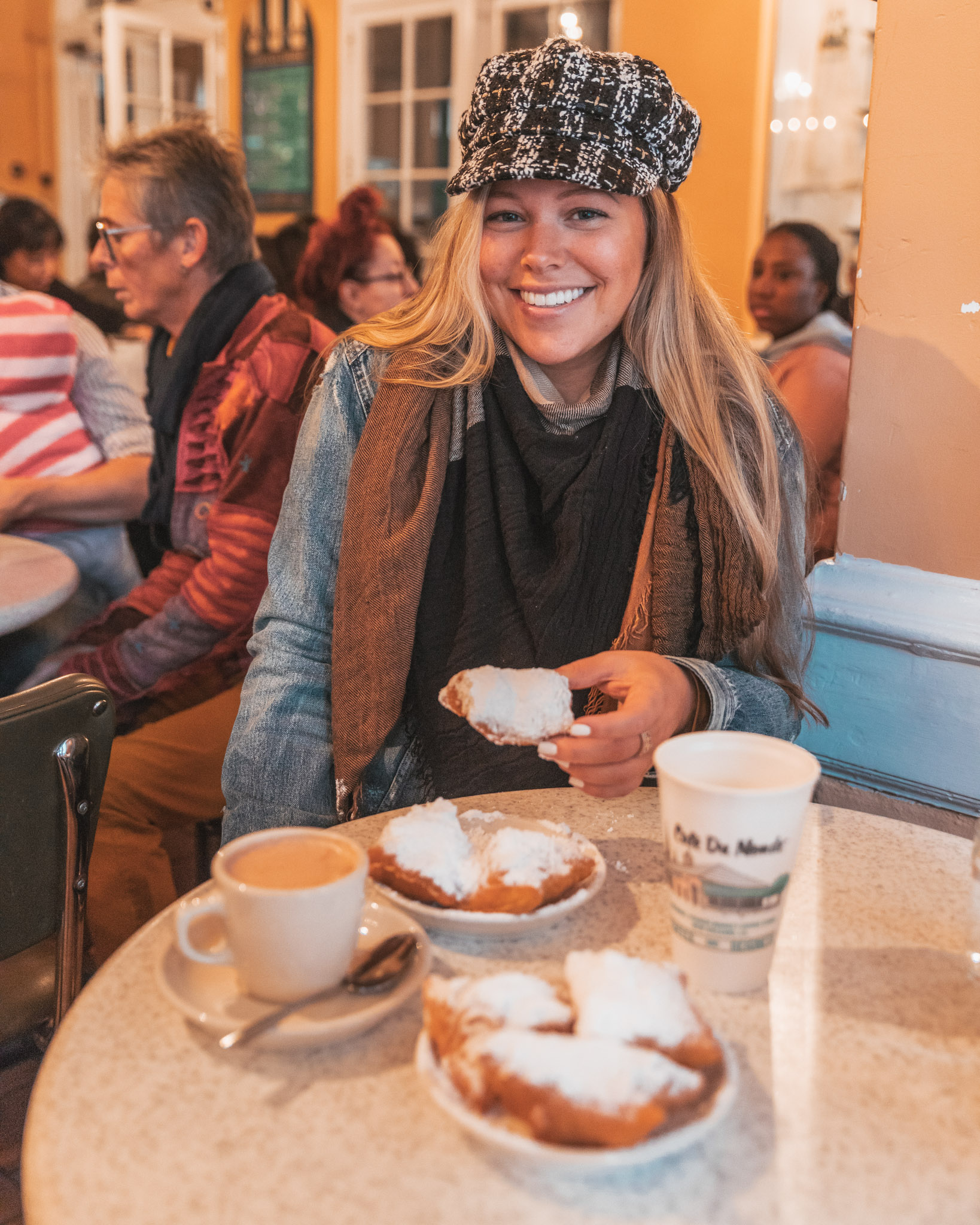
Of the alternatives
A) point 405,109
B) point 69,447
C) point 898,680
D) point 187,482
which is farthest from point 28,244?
point 898,680

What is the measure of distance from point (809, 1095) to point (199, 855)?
159cm

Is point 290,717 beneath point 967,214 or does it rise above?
beneath

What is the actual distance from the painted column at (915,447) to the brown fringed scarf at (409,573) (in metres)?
0.28

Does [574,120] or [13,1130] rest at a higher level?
[574,120]

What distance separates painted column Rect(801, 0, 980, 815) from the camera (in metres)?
1.36

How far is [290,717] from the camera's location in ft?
4.34

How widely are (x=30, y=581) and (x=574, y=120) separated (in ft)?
3.66

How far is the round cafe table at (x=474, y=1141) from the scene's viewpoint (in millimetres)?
549

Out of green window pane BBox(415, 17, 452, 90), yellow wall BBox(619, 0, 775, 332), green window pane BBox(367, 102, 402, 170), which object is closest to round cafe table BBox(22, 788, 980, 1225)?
yellow wall BBox(619, 0, 775, 332)

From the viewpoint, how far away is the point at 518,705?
0.94 m

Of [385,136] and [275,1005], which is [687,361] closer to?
[275,1005]

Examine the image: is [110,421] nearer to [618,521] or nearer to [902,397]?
[618,521]

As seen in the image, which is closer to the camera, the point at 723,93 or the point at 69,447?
the point at 69,447

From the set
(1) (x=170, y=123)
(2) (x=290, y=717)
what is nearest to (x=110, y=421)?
(1) (x=170, y=123)
